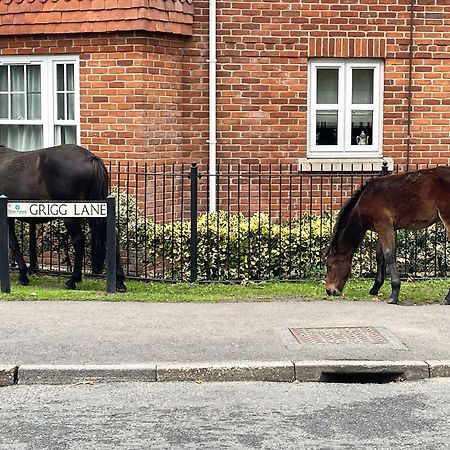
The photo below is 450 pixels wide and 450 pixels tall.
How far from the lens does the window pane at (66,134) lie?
1372 centimetres

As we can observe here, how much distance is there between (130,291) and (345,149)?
4596 mm

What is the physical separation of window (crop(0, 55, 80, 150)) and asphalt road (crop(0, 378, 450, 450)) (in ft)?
22.2

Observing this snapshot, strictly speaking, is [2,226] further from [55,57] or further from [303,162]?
[303,162]

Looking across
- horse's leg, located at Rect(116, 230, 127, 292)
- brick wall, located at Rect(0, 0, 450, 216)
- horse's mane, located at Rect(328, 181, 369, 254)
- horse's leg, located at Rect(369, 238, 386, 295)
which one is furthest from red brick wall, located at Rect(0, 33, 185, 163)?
horse's leg, located at Rect(369, 238, 386, 295)

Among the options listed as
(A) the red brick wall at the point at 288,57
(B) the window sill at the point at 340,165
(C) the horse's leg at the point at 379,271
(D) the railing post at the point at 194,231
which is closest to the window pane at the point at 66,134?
(A) the red brick wall at the point at 288,57

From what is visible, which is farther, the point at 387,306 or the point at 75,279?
the point at 75,279

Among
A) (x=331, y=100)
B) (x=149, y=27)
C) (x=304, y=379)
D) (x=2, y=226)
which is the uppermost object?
(x=149, y=27)

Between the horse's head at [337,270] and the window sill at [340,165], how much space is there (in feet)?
11.1

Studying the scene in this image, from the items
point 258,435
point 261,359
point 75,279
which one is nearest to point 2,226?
point 75,279

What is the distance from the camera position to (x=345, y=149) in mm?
14133

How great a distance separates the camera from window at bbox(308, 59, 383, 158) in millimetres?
14023

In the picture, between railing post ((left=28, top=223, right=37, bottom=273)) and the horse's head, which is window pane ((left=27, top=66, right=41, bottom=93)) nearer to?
railing post ((left=28, top=223, right=37, bottom=273))

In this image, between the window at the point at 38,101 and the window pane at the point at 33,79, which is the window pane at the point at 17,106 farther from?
the window pane at the point at 33,79

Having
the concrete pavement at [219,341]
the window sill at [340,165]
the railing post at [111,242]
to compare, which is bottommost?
the concrete pavement at [219,341]
